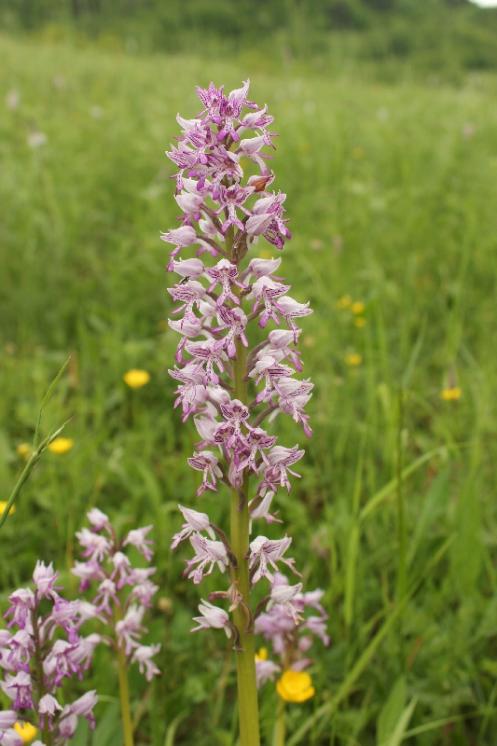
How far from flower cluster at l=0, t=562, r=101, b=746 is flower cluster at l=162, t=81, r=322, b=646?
1.05ft

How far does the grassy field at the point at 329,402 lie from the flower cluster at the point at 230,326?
63cm

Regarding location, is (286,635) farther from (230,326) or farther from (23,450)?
(23,450)

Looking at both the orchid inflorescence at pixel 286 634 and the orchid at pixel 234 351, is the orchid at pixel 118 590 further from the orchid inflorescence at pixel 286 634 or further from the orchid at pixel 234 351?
the orchid at pixel 234 351

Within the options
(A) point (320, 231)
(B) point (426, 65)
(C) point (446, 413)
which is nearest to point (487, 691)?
(C) point (446, 413)

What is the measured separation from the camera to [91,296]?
4.96m

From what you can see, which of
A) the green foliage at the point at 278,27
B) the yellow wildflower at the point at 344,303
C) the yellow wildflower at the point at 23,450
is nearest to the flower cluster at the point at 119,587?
the yellow wildflower at the point at 23,450

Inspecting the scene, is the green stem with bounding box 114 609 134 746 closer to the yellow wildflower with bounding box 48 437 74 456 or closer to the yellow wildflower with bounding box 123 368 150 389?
the yellow wildflower with bounding box 48 437 74 456

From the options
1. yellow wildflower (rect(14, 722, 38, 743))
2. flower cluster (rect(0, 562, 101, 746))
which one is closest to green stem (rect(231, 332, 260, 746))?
flower cluster (rect(0, 562, 101, 746))

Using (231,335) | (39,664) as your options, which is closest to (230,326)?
(231,335)

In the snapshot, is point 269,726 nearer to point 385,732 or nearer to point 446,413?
point 385,732

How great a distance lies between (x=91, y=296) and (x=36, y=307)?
0.42m

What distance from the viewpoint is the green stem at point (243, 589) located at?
5.03ft

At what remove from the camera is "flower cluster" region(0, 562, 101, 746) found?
1.61 metres

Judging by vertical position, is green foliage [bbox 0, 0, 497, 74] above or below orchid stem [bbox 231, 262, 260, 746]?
above
